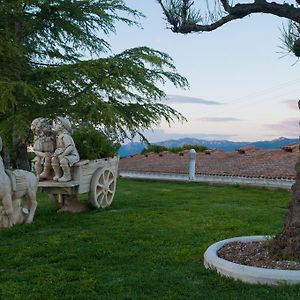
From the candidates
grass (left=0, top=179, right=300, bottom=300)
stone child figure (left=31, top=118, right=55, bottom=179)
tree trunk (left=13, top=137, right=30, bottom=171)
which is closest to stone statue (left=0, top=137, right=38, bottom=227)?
grass (left=0, top=179, right=300, bottom=300)

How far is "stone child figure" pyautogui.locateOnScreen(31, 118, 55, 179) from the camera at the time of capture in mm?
8414

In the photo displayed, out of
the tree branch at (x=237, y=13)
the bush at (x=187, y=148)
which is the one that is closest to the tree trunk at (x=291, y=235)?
the tree branch at (x=237, y=13)

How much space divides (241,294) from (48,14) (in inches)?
564

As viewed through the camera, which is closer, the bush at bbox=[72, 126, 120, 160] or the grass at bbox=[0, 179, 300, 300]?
the grass at bbox=[0, 179, 300, 300]

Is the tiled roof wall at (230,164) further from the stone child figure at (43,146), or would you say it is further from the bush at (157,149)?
the stone child figure at (43,146)

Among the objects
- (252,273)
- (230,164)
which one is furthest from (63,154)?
(230,164)

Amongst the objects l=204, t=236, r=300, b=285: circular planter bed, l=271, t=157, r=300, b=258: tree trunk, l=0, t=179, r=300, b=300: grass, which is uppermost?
l=271, t=157, r=300, b=258: tree trunk

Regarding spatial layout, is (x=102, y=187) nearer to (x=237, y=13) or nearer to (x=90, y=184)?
(x=90, y=184)

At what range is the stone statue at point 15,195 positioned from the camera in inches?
266

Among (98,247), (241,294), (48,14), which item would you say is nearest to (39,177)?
(98,247)

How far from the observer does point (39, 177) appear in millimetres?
8461

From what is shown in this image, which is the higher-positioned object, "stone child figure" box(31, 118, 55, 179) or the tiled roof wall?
"stone child figure" box(31, 118, 55, 179)

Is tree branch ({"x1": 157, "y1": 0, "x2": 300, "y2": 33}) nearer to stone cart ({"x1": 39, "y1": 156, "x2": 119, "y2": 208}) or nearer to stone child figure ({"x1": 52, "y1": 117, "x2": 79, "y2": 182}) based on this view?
stone child figure ({"x1": 52, "y1": 117, "x2": 79, "y2": 182})

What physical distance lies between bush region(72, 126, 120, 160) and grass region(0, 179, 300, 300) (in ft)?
3.63
